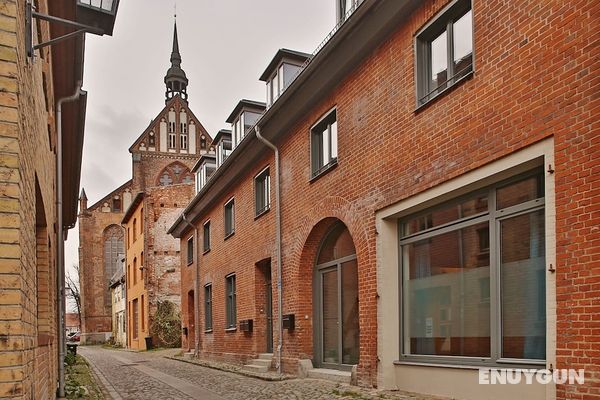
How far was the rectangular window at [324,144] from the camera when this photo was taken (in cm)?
1134

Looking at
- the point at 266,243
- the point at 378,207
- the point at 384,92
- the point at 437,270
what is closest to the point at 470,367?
the point at 437,270

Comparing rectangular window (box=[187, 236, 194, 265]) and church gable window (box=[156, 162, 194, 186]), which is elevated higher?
church gable window (box=[156, 162, 194, 186])

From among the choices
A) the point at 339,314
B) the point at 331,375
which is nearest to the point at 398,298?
the point at 339,314

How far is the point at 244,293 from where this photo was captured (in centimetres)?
1623

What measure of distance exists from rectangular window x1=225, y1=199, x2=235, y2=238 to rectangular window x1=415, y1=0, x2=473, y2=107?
10658 mm

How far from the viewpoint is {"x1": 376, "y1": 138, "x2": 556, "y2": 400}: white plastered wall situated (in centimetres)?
579

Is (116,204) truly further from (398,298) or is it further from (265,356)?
(398,298)

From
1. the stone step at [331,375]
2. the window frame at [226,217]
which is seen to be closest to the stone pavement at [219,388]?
the stone step at [331,375]

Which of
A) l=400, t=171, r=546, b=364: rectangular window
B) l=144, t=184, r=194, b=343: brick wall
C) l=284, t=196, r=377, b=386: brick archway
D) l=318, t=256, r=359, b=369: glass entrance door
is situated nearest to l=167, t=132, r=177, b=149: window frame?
l=144, t=184, r=194, b=343: brick wall

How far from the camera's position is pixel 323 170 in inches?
447

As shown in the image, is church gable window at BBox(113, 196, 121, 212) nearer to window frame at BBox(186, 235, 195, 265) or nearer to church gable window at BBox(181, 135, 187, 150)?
church gable window at BBox(181, 135, 187, 150)

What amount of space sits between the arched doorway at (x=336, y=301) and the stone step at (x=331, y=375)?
20 centimetres

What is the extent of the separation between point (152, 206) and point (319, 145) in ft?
70.8

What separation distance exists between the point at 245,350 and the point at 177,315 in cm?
1608
